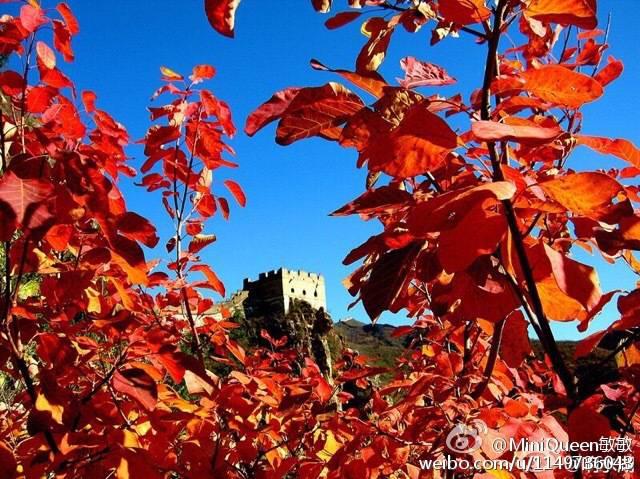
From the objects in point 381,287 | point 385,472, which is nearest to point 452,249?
point 381,287

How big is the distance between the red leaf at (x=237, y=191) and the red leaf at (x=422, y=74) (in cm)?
132

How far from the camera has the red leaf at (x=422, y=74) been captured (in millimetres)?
736

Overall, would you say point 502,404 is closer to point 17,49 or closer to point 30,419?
point 30,419

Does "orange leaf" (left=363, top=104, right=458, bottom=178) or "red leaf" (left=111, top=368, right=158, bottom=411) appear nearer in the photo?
"orange leaf" (left=363, top=104, right=458, bottom=178)

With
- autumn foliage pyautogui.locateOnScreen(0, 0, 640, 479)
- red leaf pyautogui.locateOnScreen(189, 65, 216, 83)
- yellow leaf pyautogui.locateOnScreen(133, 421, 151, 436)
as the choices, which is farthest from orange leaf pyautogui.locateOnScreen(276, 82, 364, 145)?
red leaf pyautogui.locateOnScreen(189, 65, 216, 83)

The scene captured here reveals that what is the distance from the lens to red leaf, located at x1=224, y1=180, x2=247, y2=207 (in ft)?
6.81

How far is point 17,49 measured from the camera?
1.36 metres

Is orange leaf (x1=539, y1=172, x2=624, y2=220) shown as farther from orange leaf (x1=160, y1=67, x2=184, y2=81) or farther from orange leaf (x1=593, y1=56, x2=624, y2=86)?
orange leaf (x1=160, y1=67, x2=184, y2=81)

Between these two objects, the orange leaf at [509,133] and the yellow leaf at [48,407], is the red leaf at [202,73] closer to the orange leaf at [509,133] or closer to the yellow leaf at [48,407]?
the yellow leaf at [48,407]

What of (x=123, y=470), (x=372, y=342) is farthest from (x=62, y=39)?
(x=372, y=342)

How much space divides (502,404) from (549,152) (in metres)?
0.85

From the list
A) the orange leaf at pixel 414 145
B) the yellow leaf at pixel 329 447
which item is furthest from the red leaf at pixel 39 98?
the yellow leaf at pixel 329 447

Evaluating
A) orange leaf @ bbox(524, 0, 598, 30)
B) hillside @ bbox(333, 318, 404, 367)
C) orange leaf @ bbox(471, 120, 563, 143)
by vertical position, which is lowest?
orange leaf @ bbox(471, 120, 563, 143)

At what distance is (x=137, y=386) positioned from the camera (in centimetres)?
115
